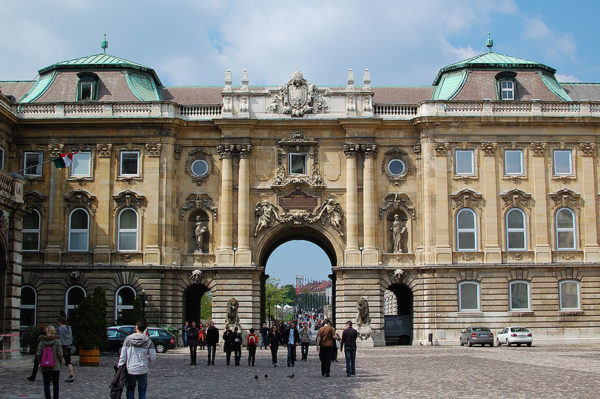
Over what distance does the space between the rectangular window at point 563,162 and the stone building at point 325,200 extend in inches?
4.0

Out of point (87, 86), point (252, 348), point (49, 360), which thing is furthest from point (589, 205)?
point (49, 360)

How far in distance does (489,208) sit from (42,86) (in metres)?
29.9

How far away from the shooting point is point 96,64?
55.5 m

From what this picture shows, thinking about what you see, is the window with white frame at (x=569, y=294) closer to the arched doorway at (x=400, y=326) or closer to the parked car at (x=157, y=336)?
the arched doorway at (x=400, y=326)

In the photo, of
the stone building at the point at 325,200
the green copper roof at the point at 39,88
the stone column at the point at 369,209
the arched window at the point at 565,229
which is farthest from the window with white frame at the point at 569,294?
the green copper roof at the point at 39,88

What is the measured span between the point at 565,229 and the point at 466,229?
6.19 meters

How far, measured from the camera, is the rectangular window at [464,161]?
53250 mm

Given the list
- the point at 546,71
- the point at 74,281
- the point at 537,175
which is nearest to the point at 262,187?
the point at 74,281

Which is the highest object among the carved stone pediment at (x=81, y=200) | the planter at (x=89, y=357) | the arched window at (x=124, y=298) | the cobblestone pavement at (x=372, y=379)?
the carved stone pediment at (x=81, y=200)

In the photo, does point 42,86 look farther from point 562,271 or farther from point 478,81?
point 562,271

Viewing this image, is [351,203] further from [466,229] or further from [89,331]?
[89,331]

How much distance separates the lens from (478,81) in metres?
55.6

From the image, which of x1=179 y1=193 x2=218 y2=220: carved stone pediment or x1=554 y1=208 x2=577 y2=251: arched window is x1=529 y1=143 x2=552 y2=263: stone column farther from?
x1=179 y1=193 x2=218 y2=220: carved stone pediment

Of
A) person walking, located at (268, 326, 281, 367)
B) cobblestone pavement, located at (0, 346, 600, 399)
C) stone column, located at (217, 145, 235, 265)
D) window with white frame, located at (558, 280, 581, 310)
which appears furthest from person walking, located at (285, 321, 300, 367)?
window with white frame, located at (558, 280, 581, 310)
